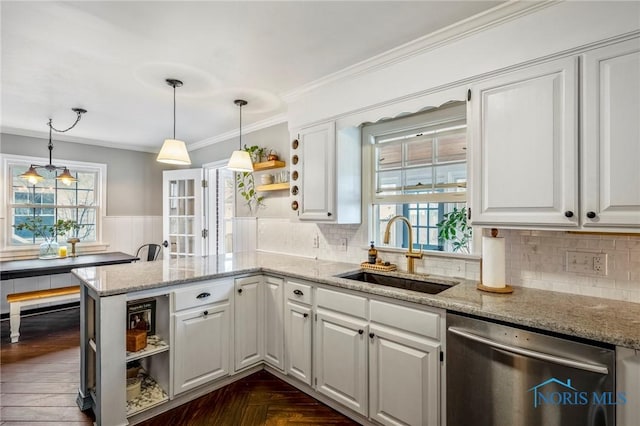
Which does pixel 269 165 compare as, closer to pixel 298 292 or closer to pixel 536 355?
pixel 298 292

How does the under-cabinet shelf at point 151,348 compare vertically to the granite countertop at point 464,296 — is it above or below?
below

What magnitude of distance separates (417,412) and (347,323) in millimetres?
602

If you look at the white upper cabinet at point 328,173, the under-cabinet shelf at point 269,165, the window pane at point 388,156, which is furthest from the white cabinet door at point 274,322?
the under-cabinet shelf at point 269,165

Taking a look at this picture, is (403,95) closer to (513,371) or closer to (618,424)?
(513,371)

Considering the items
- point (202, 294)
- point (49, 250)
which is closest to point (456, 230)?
point (202, 294)

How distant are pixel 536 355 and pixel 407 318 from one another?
0.60m

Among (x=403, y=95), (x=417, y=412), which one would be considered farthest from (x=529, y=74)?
(x=417, y=412)

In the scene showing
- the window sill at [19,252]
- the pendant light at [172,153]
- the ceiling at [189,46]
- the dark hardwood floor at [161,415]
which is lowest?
the dark hardwood floor at [161,415]

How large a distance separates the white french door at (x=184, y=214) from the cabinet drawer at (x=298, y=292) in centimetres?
255

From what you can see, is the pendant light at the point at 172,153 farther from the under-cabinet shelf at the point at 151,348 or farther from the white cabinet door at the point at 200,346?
the under-cabinet shelf at the point at 151,348

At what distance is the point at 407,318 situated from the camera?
5.81 feet

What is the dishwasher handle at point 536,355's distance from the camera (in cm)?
123

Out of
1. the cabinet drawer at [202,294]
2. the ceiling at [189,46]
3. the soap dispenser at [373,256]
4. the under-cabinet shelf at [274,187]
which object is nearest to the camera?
the ceiling at [189,46]

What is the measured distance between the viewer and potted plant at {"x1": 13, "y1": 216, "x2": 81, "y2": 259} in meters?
4.09
